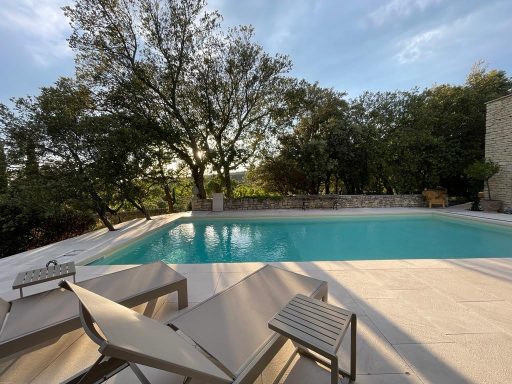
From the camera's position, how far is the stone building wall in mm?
10438

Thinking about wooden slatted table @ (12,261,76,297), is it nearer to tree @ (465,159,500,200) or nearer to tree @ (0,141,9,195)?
tree @ (0,141,9,195)

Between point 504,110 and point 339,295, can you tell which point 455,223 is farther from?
point 339,295

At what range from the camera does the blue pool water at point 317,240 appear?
20.7 ft

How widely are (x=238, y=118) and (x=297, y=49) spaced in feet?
15.6

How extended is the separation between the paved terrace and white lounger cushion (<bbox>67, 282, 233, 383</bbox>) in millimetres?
710

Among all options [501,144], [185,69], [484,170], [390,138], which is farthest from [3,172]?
[501,144]

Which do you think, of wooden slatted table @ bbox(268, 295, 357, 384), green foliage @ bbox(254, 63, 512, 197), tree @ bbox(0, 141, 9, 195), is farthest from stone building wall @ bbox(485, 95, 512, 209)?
tree @ bbox(0, 141, 9, 195)

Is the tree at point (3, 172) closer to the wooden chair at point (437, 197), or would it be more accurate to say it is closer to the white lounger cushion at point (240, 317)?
the white lounger cushion at point (240, 317)

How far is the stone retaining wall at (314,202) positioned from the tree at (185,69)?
1915 millimetres

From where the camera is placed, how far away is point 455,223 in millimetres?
9641

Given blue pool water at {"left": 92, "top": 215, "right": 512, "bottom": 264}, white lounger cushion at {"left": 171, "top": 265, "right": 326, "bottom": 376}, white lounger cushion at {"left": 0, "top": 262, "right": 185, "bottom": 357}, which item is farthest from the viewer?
blue pool water at {"left": 92, "top": 215, "right": 512, "bottom": 264}

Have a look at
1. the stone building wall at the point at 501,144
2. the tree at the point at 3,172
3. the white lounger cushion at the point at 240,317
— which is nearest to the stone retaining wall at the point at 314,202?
the stone building wall at the point at 501,144

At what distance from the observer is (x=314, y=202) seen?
520 inches

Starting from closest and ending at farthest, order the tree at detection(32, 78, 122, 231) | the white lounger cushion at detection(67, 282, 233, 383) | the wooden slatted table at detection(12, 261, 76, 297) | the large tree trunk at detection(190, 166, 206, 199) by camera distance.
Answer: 1. the white lounger cushion at detection(67, 282, 233, 383)
2. the wooden slatted table at detection(12, 261, 76, 297)
3. the tree at detection(32, 78, 122, 231)
4. the large tree trunk at detection(190, 166, 206, 199)
